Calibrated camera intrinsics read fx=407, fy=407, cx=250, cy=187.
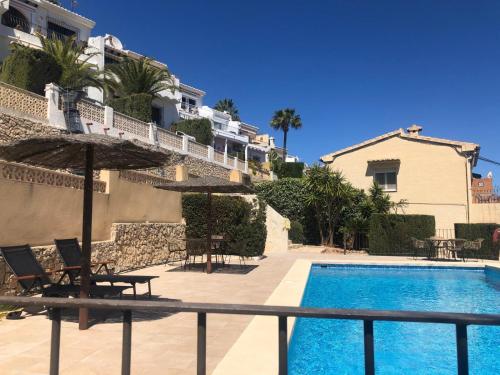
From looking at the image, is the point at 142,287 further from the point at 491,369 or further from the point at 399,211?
the point at 399,211

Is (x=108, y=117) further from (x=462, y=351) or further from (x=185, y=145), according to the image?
(x=462, y=351)

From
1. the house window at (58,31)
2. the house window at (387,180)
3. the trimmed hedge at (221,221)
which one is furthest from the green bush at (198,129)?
the trimmed hedge at (221,221)

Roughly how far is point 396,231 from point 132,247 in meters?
14.1

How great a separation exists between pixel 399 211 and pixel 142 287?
2066cm

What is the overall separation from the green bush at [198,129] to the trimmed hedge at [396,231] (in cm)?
1903

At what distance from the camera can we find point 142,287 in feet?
31.7

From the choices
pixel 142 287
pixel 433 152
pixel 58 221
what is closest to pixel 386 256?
pixel 433 152

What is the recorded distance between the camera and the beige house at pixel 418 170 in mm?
25094

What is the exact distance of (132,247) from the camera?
1298cm

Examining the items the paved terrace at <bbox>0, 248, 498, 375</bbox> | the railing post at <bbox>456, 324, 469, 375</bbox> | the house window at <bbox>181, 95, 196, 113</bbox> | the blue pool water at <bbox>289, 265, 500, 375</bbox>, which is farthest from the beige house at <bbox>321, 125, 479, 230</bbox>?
the railing post at <bbox>456, 324, 469, 375</bbox>

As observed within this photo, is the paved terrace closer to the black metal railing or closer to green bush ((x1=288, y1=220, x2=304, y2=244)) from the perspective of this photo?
the black metal railing

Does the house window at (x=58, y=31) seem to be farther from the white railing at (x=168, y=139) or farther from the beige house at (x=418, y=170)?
the beige house at (x=418, y=170)

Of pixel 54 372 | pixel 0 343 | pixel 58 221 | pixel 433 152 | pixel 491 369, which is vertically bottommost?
pixel 491 369

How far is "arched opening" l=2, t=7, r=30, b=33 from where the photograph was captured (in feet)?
97.5
